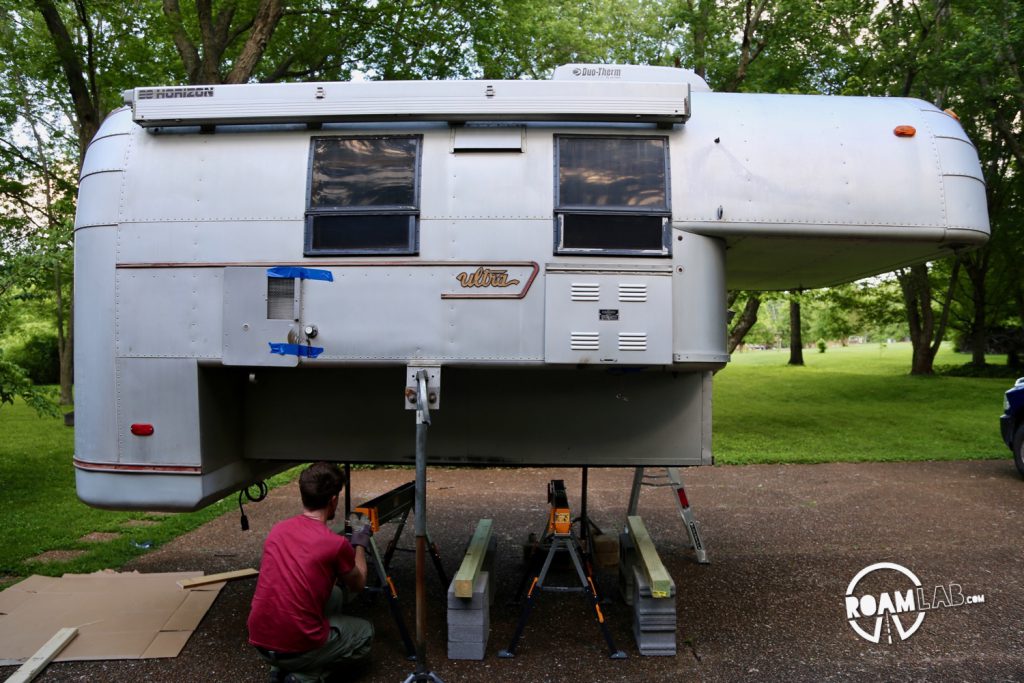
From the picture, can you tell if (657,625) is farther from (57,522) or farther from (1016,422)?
(1016,422)

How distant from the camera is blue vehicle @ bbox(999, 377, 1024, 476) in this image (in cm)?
926

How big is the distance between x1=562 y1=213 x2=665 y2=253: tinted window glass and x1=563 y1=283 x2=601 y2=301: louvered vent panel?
0.78ft

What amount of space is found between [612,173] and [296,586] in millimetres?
2920

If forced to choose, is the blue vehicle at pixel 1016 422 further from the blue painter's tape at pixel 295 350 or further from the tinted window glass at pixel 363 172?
the blue painter's tape at pixel 295 350

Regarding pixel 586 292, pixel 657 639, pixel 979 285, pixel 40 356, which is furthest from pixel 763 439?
pixel 40 356

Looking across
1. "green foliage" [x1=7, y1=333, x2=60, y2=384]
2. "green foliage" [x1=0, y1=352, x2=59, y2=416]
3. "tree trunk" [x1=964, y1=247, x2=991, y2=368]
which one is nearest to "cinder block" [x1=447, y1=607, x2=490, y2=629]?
"green foliage" [x1=0, y1=352, x2=59, y2=416]

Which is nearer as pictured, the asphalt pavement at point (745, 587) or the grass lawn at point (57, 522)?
the asphalt pavement at point (745, 587)

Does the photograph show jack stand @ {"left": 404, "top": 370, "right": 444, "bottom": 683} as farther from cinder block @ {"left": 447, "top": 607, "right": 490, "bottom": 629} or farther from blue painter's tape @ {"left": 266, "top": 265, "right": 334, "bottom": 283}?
blue painter's tape @ {"left": 266, "top": 265, "right": 334, "bottom": 283}

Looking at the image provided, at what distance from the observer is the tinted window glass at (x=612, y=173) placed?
13.8 feet

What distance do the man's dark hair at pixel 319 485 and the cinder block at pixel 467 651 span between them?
4.24ft

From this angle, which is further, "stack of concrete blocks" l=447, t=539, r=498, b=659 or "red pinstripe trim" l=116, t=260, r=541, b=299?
"stack of concrete blocks" l=447, t=539, r=498, b=659

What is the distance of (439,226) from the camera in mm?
4188

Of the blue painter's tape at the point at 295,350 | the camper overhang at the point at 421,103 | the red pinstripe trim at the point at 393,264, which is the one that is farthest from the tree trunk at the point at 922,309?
the blue painter's tape at the point at 295,350

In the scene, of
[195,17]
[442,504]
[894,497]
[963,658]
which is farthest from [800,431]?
[195,17]
